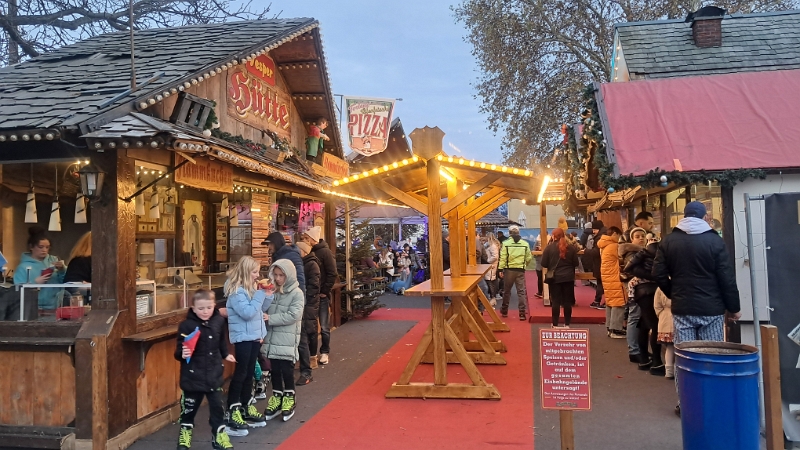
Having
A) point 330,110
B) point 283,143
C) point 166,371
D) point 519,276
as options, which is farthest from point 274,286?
point 519,276

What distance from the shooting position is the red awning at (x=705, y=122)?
19.2 feet

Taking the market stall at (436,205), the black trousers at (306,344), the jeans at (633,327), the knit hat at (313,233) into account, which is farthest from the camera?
the knit hat at (313,233)

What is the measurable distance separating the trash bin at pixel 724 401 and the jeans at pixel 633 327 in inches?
132

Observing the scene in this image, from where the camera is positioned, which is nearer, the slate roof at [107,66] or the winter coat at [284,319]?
the slate roof at [107,66]

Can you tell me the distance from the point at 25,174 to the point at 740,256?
810 centimetres

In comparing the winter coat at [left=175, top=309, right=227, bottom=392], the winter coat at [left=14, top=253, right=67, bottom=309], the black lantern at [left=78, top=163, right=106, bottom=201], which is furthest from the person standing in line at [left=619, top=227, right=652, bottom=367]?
the winter coat at [left=14, top=253, right=67, bottom=309]

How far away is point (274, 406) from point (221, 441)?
0.96m

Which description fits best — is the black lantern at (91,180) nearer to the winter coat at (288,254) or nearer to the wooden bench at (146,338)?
the wooden bench at (146,338)

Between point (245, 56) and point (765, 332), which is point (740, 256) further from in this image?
point (245, 56)

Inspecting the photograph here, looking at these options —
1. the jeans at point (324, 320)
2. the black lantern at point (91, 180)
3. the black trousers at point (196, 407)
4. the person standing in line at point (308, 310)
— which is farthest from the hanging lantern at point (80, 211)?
the jeans at point (324, 320)

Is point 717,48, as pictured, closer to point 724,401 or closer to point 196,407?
point 724,401

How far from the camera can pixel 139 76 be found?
621 cm

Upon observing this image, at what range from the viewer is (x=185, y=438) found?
473 cm

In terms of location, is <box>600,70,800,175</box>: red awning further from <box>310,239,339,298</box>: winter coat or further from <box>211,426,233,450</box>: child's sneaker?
<box>211,426,233,450</box>: child's sneaker
